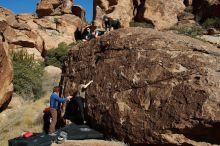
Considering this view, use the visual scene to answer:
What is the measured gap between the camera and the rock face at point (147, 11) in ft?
142

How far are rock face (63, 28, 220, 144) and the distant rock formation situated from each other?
23.9 m

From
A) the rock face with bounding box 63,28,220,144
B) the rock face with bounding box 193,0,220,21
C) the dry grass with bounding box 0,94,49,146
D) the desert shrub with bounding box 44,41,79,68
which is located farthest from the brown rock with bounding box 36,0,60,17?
the rock face with bounding box 63,28,220,144

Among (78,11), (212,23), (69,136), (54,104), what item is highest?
(78,11)

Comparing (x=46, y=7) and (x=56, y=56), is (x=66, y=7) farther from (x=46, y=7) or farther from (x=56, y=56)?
(x=56, y=56)

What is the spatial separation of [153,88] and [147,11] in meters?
34.3

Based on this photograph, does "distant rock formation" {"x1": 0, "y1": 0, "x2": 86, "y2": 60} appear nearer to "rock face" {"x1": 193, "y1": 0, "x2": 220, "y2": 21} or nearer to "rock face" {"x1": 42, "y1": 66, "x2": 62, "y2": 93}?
"rock face" {"x1": 42, "y1": 66, "x2": 62, "y2": 93}

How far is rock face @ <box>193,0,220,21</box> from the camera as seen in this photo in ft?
134

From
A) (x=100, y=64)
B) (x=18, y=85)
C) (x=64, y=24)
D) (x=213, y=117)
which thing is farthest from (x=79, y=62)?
(x=64, y=24)

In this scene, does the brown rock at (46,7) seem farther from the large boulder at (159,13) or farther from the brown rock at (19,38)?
the brown rock at (19,38)

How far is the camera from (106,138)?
11.0m

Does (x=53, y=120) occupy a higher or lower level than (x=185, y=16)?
lower

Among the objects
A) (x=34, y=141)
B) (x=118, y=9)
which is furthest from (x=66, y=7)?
(x=34, y=141)

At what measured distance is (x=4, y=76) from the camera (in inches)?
856

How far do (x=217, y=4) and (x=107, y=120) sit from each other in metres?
32.3
